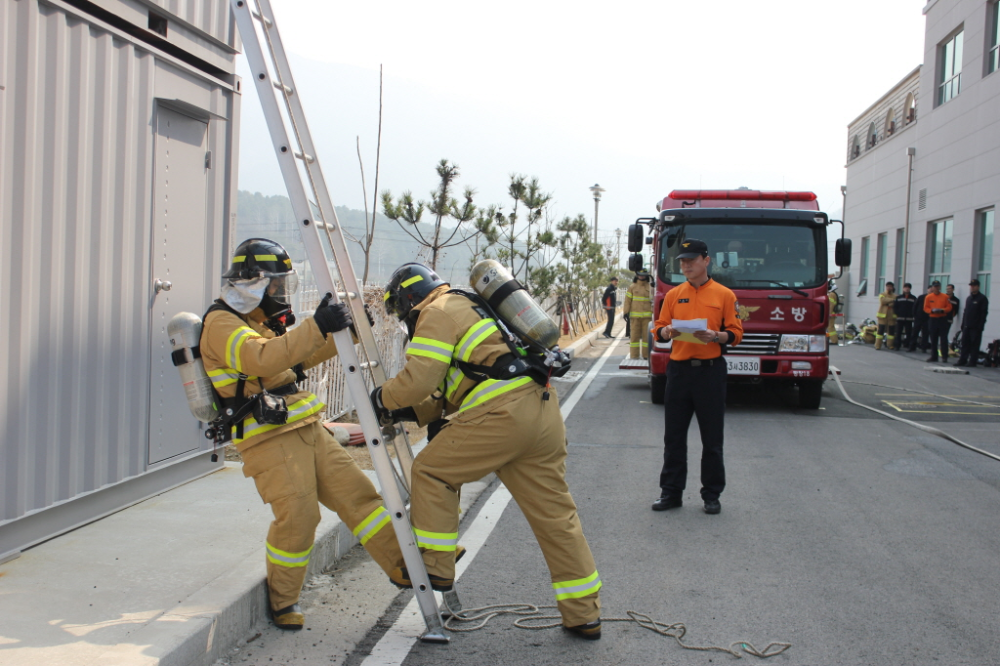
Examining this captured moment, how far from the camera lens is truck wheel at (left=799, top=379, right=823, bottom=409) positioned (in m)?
10.5

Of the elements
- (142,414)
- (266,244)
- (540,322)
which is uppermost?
(266,244)

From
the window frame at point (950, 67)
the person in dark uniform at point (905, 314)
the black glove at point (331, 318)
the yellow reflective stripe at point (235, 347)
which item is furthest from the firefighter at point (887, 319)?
the yellow reflective stripe at point (235, 347)

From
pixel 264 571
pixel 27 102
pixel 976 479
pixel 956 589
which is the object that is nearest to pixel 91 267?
pixel 27 102

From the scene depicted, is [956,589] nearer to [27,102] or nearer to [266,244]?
[266,244]

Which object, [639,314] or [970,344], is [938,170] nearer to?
[970,344]

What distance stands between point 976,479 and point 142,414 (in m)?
6.58

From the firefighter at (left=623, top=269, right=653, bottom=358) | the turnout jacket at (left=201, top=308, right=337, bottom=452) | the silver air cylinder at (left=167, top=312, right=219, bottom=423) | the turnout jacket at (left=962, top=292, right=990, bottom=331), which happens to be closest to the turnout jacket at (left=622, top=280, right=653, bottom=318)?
the firefighter at (left=623, top=269, right=653, bottom=358)

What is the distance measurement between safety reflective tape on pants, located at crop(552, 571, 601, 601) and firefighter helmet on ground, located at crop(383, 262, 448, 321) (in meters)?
1.45

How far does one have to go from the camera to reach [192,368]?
3721 millimetres

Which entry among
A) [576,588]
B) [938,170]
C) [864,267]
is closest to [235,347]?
[576,588]

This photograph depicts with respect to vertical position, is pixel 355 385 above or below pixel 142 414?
above

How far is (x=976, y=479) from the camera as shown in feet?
22.6

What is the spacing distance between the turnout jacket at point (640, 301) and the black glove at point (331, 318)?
11.6 metres

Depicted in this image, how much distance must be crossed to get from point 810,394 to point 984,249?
13.7m
